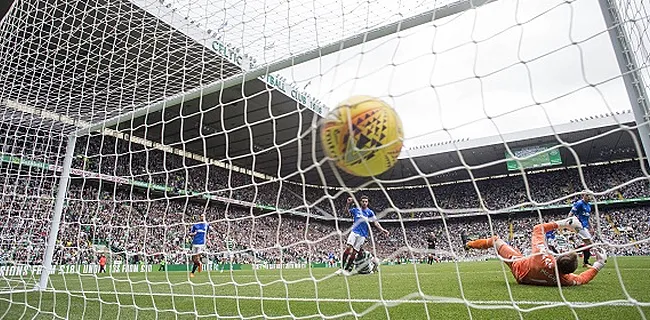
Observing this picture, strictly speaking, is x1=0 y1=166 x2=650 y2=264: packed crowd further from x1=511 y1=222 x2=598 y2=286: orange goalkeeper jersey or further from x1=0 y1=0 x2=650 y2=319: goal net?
x1=511 y1=222 x2=598 y2=286: orange goalkeeper jersey

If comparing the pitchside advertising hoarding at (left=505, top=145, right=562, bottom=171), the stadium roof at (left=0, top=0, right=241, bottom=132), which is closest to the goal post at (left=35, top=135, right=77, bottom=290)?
the stadium roof at (left=0, top=0, right=241, bottom=132)

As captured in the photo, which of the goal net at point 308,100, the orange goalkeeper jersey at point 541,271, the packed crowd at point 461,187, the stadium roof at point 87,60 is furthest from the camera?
the packed crowd at point 461,187

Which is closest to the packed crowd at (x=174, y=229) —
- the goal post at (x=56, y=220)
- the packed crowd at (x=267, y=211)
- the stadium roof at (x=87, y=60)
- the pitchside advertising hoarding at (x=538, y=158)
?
the packed crowd at (x=267, y=211)

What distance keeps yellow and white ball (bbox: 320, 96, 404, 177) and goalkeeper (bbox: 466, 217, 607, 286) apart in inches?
71.6

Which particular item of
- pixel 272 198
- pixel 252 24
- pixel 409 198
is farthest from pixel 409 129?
pixel 409 198

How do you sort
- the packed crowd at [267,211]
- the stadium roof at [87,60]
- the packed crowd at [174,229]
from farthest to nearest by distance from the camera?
1. the packed crowd at [267,211]
2. the packed crowd at [174,229]
3. the stadium roof at [87,60]

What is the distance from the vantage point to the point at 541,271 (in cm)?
405

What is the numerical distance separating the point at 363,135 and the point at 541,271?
288cm

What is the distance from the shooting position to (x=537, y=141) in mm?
23578

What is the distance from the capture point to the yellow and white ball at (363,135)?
7.75ft

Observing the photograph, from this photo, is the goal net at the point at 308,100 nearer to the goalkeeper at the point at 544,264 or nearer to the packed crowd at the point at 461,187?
the goalkeeper at the point at 544,264

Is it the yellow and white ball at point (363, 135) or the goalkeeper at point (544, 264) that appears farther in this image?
the goalkeeper at point (544, 264)

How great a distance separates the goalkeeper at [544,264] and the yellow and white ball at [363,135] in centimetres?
182

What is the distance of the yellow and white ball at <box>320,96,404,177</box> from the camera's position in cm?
236
